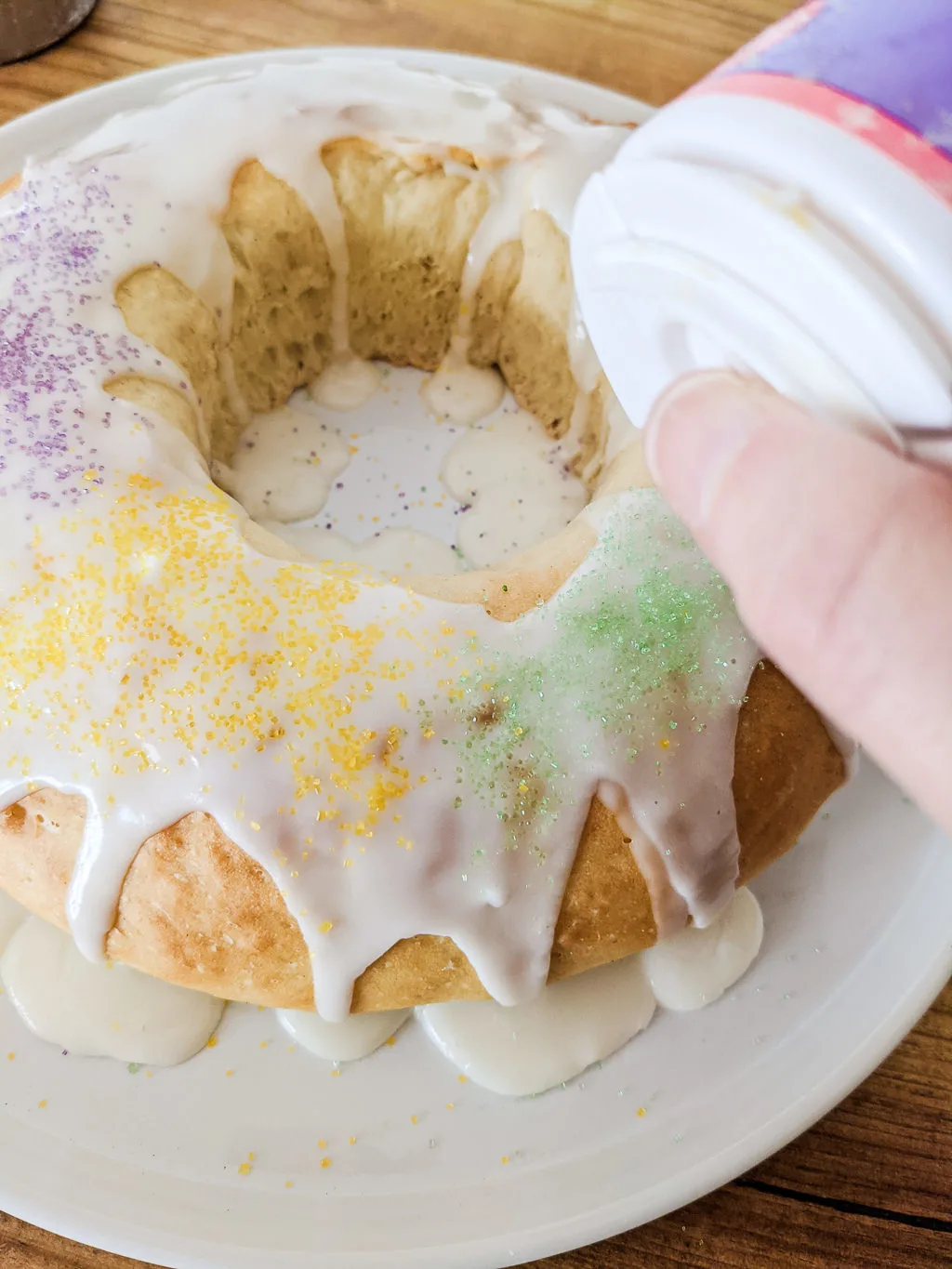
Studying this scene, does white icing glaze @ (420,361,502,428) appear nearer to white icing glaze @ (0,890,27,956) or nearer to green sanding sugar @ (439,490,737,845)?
green sanding sugar @ (439,490,737,845)

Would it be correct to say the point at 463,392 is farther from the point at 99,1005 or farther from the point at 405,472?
the point at 99,1005

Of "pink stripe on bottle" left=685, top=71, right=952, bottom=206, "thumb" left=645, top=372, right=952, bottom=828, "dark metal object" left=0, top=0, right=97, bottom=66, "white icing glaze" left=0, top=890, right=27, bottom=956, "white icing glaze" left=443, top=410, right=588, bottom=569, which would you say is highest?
"pink stripe on bottle" left=685, top=71, right=952, bottom=206

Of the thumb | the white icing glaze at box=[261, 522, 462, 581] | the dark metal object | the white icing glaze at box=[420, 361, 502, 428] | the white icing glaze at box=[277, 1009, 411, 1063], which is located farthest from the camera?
the dark metal object

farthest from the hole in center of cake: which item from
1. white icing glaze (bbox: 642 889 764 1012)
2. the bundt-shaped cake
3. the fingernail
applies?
the fingernail

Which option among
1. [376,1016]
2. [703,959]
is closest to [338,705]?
[376,1016]

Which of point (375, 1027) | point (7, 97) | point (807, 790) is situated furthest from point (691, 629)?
point (7, 97)

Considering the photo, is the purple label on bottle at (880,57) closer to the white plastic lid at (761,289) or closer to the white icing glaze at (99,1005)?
the white plastic lid at (761,289)
